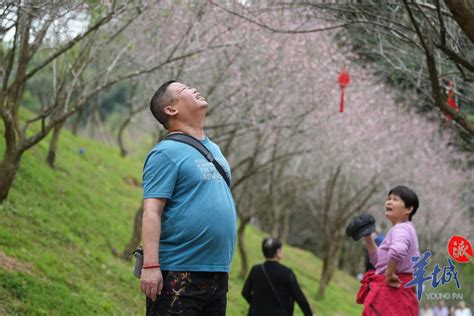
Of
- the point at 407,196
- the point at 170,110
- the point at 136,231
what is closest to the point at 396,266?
the point at 407,196

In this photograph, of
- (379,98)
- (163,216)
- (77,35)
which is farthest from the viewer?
(379,98)

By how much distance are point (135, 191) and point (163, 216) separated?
17671mm

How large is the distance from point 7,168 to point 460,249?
5.85 meters

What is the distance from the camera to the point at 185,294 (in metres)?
4.05

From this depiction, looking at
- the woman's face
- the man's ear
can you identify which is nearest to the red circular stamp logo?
the woman's face

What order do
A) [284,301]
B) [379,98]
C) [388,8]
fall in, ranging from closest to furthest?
[284,301] → [388,8] → [379,98]

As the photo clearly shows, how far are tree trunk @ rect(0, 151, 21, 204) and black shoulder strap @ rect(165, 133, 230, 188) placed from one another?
208 inches

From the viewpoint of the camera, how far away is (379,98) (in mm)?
19281

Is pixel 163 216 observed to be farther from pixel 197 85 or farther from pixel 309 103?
pixel 309 103

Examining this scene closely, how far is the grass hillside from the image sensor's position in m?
7.93

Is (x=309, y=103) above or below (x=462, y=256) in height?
above

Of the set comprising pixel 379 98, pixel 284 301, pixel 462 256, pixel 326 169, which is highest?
pixel 379 98

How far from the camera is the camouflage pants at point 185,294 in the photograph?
13.3ft

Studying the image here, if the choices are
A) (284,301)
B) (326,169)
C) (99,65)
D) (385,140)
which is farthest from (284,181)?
(284,301)
